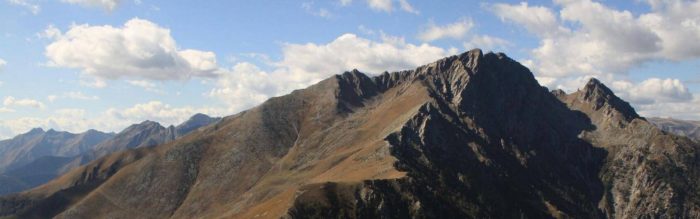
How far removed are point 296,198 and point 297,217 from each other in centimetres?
803

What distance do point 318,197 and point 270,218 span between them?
54.9 feet

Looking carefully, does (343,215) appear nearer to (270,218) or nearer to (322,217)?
(322,217)

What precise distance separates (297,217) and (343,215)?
55.1 ft

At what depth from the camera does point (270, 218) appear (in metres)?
195

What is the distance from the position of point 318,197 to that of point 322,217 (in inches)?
297

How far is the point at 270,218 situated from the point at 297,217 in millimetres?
11028

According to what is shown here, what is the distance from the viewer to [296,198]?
195m

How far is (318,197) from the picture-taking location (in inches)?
7795

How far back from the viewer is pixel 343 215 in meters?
198

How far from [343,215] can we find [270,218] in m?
23.5

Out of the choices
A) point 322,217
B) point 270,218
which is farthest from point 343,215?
point 270,218

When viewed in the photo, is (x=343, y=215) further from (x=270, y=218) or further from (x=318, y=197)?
(x=270, y=218)

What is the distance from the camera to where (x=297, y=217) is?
619 ft

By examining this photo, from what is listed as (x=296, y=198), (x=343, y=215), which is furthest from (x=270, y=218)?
(x=343, y=215)
